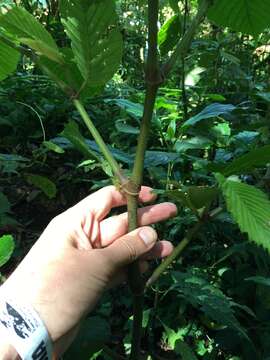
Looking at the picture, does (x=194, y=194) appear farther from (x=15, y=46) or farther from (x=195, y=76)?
(x=195, y=76)

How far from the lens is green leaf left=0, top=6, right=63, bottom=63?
0.64m

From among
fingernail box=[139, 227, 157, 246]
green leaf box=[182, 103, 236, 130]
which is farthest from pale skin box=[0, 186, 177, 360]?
green leaf box=[182, 103, 236, 130]

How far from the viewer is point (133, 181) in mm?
706

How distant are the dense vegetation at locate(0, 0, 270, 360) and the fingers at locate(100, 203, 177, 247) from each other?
0.35ft

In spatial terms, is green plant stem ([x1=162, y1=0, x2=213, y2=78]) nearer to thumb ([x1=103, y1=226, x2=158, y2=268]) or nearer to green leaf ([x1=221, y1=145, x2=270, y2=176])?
green leaf ([x1=221, y1=145, x2=270, y2=176])

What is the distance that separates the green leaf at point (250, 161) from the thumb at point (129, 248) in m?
0.22

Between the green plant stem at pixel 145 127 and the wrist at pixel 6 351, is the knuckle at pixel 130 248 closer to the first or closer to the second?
the green plant stem at pixel 145 127

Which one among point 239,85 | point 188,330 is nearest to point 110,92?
point 239,85

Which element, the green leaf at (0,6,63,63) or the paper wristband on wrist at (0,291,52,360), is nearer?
the green leaf at (0,6,63,63)

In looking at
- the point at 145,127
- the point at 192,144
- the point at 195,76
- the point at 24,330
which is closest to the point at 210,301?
the point at 192,144

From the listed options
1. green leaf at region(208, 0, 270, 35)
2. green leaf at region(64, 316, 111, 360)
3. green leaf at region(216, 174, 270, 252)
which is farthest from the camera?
green leaf at region(64, 316, 111, 360)

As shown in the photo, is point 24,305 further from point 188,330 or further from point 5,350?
point 188,330

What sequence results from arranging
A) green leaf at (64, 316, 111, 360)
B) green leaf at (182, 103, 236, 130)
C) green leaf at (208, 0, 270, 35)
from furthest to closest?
green leaf at (182, 103, 236, 130), green leaf at (64, 316, 111, 360), green leaf at (208, 0, 270, 35)

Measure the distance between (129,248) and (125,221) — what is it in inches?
9.2
